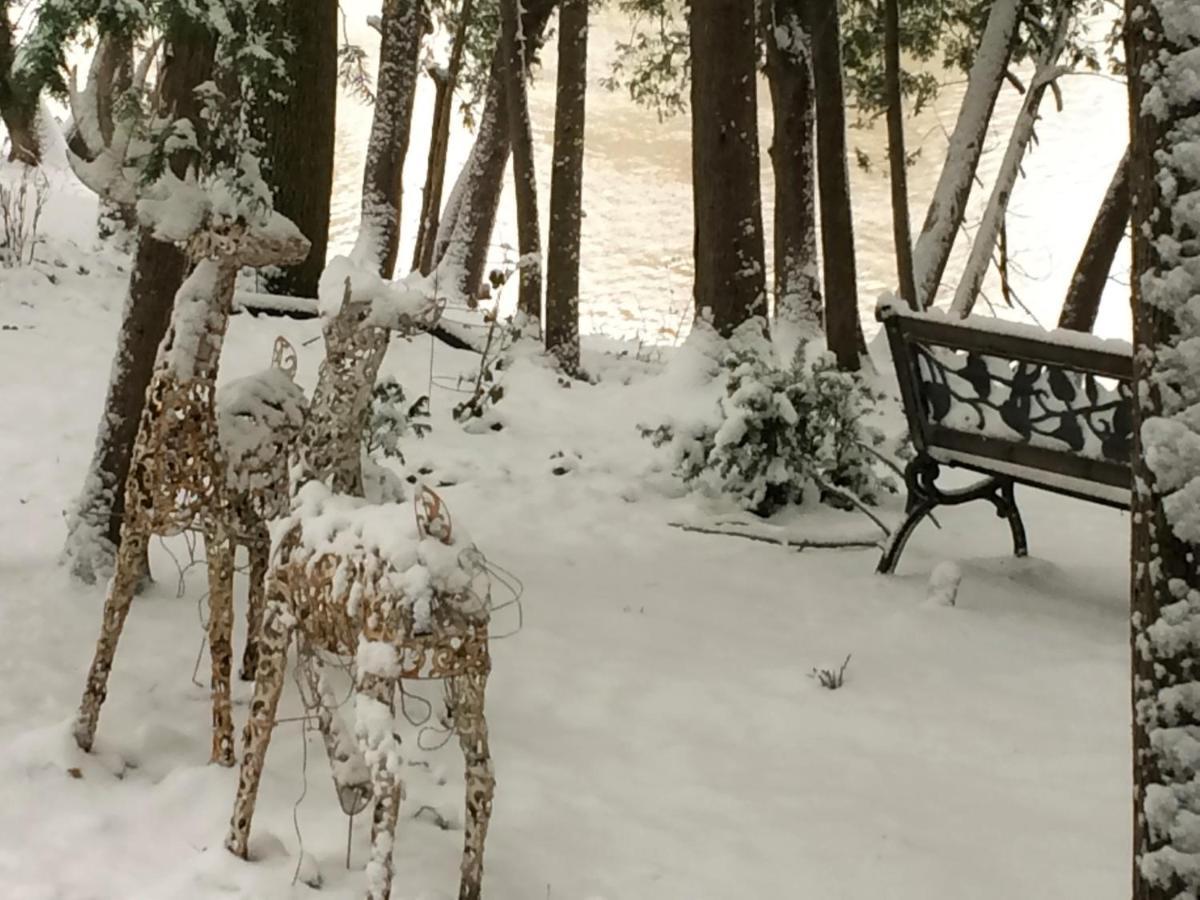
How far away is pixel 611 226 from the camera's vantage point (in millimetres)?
22609

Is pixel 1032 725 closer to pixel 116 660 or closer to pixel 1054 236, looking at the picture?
pixel 116 660

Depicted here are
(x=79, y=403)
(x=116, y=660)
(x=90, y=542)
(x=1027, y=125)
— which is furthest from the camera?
(x=1027, y=125)

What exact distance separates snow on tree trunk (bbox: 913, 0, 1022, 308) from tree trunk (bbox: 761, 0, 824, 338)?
100 cm

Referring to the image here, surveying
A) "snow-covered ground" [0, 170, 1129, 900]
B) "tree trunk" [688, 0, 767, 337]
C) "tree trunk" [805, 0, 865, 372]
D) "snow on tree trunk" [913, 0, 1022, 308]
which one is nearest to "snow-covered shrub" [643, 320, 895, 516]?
"snow-covered ground" [0, 170, 1129, 900]

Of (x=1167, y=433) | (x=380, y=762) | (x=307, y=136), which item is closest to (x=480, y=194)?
(x=307, y=136)

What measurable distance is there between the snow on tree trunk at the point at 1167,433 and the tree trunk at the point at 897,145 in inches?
205

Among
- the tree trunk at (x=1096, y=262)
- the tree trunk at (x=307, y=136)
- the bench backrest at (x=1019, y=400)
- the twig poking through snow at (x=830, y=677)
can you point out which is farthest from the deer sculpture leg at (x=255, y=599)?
the tree trunk at (x=1096, y=262)

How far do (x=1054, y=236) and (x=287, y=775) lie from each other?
1993cm

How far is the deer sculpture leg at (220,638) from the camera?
3.22 metres

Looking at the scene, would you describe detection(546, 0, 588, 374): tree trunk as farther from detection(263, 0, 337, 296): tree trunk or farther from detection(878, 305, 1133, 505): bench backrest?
detection(878, 305, 1133, 505): bench backrest

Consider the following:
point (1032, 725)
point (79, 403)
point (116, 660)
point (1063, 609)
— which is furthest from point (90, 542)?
point (1063, 609)

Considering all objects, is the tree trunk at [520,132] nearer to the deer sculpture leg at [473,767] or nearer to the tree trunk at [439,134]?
the tree trunk at [439,134]

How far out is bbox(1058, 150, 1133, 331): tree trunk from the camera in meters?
10.4

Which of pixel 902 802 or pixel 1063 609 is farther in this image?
pixel 1063 609
